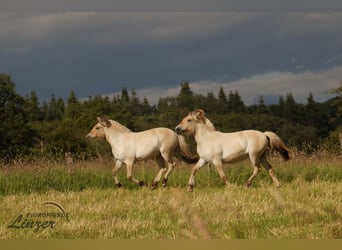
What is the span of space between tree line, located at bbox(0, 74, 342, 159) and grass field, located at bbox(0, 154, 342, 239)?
25.9m

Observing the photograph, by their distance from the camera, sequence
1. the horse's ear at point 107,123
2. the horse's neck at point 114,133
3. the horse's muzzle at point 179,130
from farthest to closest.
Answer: the horse's ear at point 107,123 < the horse's neck at point 114,133 < the horse's muzzle at point 179,130

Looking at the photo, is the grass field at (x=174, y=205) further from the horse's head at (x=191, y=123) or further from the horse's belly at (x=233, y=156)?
the horse's head at (x=191, y=123)

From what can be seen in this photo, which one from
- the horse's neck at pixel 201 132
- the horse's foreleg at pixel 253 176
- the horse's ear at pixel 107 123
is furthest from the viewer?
the horse's ear at pixel 107 123

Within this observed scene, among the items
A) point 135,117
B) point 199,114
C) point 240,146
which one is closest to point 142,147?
point 199,114

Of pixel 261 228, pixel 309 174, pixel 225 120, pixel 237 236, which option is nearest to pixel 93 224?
pixel 261 228

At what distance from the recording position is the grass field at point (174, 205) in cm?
264

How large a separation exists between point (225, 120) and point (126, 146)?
6610 centimetres

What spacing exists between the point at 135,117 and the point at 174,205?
85399 millimetres

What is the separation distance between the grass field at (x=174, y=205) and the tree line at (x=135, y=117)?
1020 inches

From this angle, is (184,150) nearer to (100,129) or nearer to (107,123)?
(107,123)

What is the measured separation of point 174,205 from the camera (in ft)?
4.77

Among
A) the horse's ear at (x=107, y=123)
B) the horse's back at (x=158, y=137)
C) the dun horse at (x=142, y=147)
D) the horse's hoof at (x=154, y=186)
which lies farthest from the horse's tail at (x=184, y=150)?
the horse's ear at (x=107, y=123)

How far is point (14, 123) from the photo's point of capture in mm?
50875

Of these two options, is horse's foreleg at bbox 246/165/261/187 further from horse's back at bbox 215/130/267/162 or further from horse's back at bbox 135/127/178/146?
horse's back at bbox 135/127/178/146
